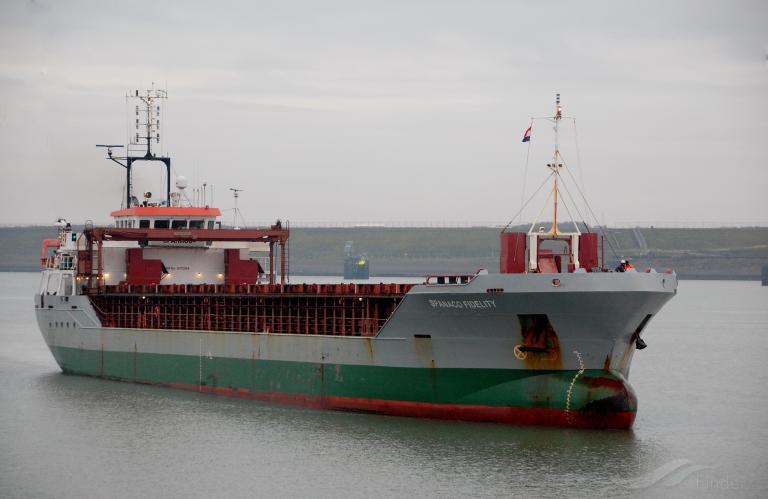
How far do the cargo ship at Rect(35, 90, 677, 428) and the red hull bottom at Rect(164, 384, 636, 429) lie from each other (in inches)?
1.8

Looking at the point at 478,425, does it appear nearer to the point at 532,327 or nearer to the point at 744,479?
the point at 532,327

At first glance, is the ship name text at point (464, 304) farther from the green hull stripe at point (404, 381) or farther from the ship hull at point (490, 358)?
the green hull stripe at point (404, 381)

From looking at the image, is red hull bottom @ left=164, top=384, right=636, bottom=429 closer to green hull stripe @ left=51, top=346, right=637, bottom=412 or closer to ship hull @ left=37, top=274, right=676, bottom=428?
ship hull @ left=37, top=274, right=676, bottom=428

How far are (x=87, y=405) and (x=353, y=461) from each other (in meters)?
15.3

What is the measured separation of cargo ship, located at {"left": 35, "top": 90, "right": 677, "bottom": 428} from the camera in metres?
34.3

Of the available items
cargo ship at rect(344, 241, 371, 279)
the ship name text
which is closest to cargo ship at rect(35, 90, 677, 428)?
the ship name text

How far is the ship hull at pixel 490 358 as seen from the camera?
34062mm

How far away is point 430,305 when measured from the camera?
118 feet

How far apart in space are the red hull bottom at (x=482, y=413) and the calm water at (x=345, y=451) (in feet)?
1.16

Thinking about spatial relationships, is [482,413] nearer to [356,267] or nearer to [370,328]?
[370,328]

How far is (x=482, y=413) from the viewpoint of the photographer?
35.7m

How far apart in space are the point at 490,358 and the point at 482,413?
1.86m

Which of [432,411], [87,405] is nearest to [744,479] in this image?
[432,411]

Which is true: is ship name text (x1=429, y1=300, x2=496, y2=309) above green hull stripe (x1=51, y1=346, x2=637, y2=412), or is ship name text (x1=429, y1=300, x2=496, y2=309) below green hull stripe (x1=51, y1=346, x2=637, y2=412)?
above
